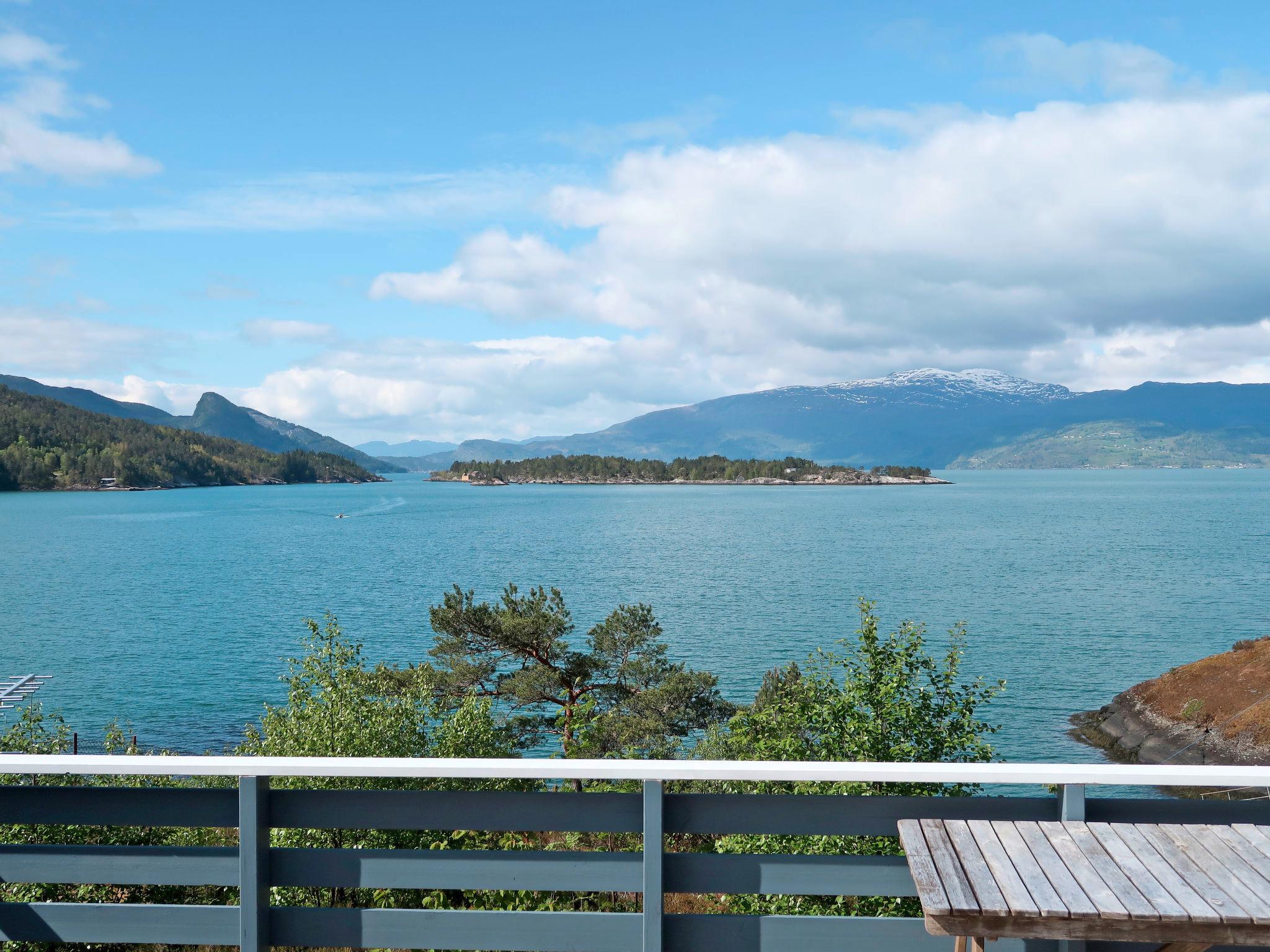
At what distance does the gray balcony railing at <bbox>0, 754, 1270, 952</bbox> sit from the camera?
267cm

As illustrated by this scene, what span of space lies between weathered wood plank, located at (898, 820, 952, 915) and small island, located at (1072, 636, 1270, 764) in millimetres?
26978

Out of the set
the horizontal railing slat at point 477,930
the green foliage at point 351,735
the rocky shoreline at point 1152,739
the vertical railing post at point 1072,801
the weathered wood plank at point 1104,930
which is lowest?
the rocky shoreline at point 1152,739

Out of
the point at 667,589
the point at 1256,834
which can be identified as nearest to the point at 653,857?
the point at 1256,834

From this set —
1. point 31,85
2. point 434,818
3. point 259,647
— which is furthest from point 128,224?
point 434,818

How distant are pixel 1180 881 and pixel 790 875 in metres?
1.00

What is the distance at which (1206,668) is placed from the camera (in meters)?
30.9

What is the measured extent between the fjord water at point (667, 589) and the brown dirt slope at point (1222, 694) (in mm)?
2348

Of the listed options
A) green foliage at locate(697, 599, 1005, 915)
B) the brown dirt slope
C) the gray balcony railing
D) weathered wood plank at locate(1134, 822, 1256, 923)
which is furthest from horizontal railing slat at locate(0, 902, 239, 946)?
the brown dirt slope

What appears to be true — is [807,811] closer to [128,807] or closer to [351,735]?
[128,807]

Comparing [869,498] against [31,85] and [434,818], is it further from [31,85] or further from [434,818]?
[434,818]

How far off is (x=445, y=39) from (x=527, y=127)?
38.1 ft

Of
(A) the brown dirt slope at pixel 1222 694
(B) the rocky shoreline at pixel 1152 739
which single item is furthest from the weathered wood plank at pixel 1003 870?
(A) the brown dirt slope at pixel 1222 694

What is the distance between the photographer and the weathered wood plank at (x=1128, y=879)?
2229 mm

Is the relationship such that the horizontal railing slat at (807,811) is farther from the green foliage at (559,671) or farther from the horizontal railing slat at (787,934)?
the green foliage at (559,671)
